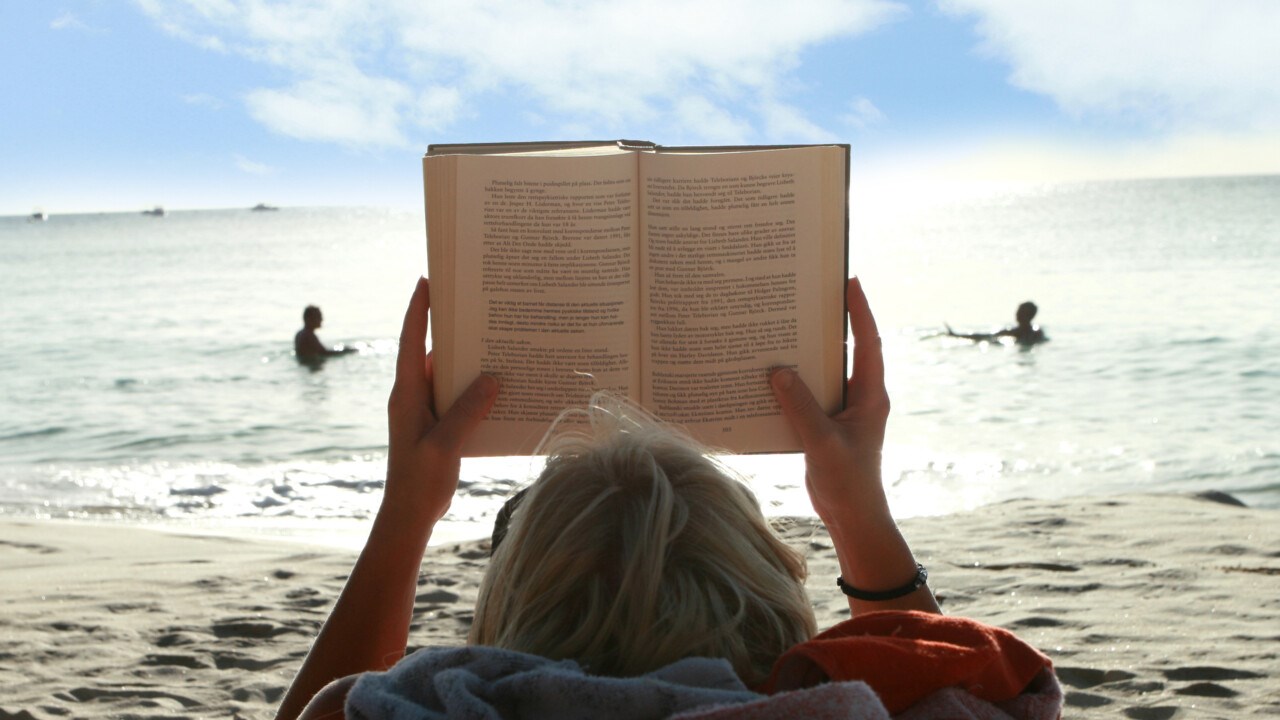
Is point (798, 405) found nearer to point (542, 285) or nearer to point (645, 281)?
point (645, 281)

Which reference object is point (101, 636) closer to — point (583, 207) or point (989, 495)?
point (583, 207)

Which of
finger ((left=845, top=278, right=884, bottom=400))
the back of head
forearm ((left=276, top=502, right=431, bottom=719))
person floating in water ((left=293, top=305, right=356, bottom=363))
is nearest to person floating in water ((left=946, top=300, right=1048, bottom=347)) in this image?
the back of head

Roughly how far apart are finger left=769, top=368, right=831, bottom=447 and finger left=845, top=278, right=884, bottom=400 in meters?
0.07

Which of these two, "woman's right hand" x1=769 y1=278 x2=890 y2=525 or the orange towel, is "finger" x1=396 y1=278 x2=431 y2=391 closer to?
"woman's right hand" x1=769 y1=278 x2=890 y2=525

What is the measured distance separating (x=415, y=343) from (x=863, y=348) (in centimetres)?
66

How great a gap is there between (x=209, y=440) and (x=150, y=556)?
205 inches

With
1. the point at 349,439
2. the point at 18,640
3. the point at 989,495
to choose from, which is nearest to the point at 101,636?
the point at 18,640

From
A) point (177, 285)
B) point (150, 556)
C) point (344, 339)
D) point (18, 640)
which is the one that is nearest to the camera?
point (18, 640)

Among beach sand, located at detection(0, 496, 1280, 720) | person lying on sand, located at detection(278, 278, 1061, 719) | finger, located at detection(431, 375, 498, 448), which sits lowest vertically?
beach sand, located at detection(0, 496, 1280, 720)

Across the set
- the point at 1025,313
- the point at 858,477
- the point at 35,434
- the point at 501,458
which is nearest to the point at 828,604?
the point at 858,477

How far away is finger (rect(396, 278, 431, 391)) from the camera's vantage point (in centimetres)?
161

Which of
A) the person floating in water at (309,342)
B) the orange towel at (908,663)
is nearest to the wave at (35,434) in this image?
the person floating in water at (309,342)

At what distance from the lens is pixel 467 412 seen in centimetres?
161

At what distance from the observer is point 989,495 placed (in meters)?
7.65
